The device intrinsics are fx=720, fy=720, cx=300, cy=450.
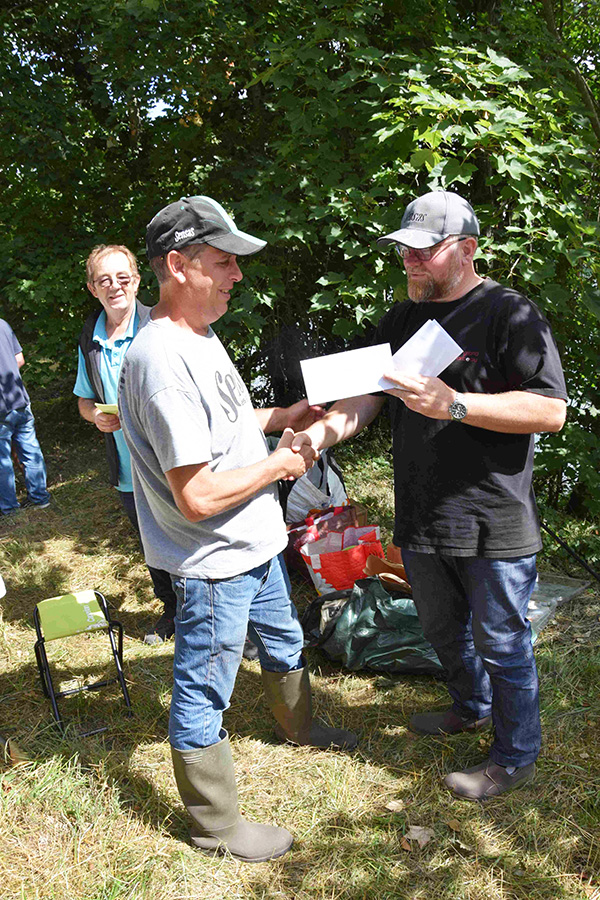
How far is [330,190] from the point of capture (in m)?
4.41

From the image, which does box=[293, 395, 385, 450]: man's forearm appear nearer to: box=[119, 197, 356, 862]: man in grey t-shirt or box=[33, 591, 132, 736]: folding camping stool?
box=[119, 197, 356, 862]: man in grey t-shirt

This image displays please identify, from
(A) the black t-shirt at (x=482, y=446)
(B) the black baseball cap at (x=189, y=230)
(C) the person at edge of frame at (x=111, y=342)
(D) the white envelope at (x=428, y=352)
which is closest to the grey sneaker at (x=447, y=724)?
(A) the black t-shirt at (x=482, y=446)

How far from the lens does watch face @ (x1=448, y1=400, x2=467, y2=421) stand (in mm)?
2236

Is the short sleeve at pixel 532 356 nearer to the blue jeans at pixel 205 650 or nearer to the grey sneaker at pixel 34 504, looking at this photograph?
the blue jeans at pixel 205 650

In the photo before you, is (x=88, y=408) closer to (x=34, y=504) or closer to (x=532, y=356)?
(x=532, y=356)

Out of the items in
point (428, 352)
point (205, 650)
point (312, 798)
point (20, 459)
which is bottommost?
point (312, 798)

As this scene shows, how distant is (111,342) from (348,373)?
172cm

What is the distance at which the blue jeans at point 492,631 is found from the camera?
2.47m

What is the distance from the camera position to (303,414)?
285cm

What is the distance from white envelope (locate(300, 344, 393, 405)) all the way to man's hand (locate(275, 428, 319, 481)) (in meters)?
0.18

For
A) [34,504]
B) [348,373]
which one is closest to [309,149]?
[348,373]

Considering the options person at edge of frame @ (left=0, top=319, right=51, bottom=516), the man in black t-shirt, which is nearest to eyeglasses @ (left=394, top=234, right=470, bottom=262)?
the man in black t-shirt

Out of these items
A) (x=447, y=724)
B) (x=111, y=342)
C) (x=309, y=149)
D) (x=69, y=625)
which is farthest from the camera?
(x=309, y=149)

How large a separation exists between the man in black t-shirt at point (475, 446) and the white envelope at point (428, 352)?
0.16ft
